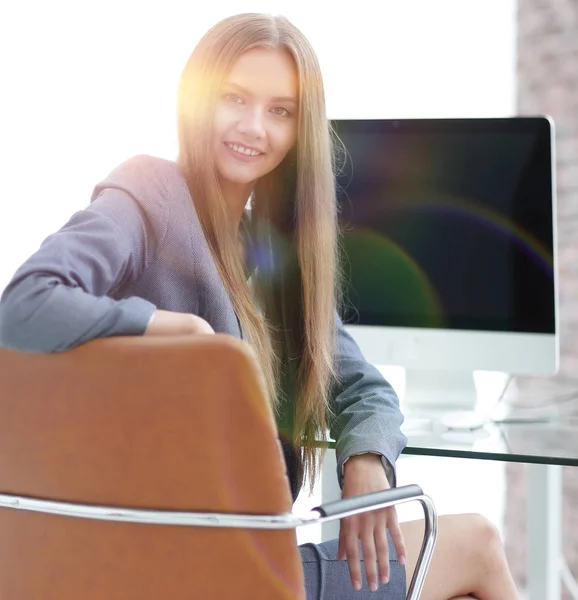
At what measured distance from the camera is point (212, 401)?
880 millimetres

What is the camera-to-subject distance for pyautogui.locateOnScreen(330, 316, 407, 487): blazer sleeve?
135cm

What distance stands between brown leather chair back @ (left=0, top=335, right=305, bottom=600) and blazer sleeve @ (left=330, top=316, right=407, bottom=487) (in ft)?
1.40

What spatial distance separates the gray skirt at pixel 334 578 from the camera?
1245mm

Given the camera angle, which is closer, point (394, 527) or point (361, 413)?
point (394, 527)

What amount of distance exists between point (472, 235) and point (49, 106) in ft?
5.61

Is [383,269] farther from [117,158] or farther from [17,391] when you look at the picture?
[117,158]

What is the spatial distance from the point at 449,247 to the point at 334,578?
0.93m

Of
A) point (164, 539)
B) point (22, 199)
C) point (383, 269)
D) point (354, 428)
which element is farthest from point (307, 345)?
point (22, 199)

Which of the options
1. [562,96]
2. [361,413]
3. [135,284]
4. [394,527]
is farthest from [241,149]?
[562,96]

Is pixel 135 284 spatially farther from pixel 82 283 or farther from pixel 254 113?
pixel 254 113

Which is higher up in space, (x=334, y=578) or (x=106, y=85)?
(x=106, y=85)

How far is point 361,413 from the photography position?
1453 mm

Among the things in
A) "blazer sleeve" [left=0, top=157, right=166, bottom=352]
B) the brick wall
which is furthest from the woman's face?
the brick wall

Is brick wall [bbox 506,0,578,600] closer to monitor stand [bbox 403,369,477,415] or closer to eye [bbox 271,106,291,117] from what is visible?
monitor stand [bbox 403,369,477,415]
